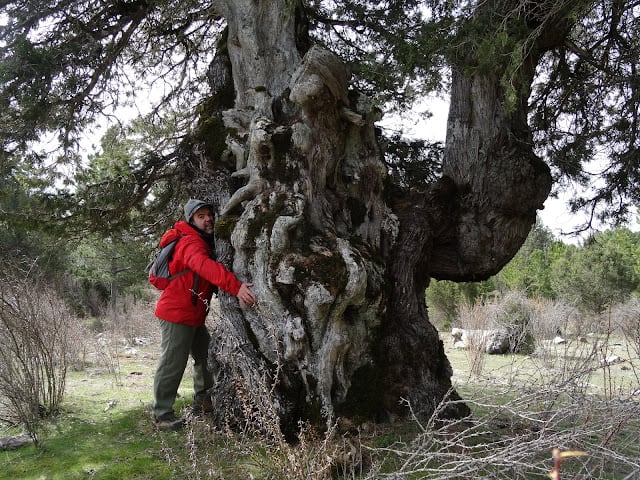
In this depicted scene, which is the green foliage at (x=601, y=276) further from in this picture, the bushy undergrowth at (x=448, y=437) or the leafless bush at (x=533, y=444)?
the leafless bush at (x=533, y=444)

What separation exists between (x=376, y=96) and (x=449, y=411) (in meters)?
3.74

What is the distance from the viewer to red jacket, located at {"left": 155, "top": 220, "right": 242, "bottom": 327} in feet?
13.5

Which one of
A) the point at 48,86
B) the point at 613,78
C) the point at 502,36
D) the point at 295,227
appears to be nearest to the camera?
the point at 502,36

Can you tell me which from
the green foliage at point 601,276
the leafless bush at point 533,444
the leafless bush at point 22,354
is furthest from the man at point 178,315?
the green foliage at point 601,276

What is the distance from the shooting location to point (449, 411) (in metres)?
4.27

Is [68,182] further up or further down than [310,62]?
further down

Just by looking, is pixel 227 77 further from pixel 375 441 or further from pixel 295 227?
pixel 375 441

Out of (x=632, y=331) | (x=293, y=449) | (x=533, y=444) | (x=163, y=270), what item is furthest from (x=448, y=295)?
(x=533, y=444)

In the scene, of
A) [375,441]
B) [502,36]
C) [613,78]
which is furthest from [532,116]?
[375,441]

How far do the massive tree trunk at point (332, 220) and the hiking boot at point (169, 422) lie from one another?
39 centimetres

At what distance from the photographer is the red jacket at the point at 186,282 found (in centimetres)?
412

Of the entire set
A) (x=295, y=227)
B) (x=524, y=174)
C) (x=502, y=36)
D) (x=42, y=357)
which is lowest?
(x=42, y=357)

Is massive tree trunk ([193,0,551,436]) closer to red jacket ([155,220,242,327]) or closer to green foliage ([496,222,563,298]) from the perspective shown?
red jacket ([155,220,242,327])

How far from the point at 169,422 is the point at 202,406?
42 cm
